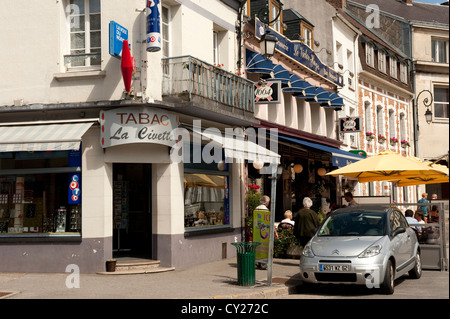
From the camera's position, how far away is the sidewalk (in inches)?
386

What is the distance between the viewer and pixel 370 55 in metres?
30.3

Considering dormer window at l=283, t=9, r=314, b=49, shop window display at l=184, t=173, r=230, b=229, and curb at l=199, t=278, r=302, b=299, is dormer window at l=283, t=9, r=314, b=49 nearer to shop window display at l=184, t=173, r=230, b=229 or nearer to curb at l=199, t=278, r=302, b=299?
shop window display at l=184, t=173, r=230, b=229

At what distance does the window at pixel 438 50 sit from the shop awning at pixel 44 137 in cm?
2783

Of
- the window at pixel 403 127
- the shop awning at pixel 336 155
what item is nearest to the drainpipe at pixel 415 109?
the window at pixel 403 127

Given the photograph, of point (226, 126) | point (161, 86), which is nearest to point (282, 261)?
point (226, 126)

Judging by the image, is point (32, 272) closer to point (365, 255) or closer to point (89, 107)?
point (89, 107)

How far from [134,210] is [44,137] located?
11.5 feet

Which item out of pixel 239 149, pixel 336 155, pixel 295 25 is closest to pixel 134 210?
pixel 239 149

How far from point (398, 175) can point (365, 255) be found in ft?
20.8

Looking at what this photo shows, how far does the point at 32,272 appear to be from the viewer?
12859 millimetres

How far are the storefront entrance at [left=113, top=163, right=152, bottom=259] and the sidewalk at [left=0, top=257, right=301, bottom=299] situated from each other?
2.28 meters

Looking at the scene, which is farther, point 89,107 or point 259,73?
point 259,73

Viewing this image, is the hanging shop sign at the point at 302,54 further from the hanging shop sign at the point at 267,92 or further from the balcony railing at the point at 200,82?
the balcony railing at the point at 200,82

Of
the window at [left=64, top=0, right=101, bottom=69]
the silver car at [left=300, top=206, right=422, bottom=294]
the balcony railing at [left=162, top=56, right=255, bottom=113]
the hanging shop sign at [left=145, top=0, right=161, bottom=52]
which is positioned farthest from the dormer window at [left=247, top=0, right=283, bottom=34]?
the silver car at [left=300, top=206, right=422, bottom=294]
